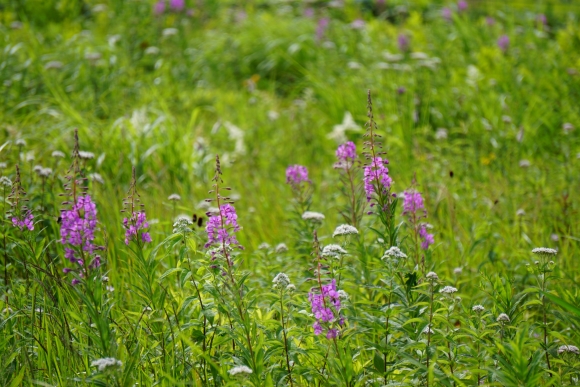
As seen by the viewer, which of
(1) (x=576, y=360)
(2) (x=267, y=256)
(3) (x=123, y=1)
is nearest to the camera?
(1) (x=576, y=360)

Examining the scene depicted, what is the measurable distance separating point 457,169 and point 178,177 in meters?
2.29

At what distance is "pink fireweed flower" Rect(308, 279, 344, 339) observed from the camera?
2133 millimetres

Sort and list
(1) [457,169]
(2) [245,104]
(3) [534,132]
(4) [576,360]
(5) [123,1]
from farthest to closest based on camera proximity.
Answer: (5) [123,1], (2) [245,104], (3) [534,132], (1) [457,169], (4) [576,360]

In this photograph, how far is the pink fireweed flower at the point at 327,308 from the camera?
7.00 ft

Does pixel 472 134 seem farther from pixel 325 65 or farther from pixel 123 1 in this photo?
pixel 123 1

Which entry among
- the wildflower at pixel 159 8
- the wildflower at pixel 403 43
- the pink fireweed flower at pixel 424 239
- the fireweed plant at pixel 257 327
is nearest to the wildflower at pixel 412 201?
the pink fireweed flower at pixel 424 239

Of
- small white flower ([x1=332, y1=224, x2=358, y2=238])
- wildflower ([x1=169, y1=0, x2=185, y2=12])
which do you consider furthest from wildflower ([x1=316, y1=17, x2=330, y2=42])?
small white flower ([x1=332, y1=224, x2=358, y2=238])

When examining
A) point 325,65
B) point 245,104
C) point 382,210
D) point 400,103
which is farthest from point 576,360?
point 325,65

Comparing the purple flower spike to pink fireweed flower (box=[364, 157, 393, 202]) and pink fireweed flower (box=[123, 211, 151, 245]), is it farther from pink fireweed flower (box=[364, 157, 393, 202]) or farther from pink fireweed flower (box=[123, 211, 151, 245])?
pink fireweed flower (box=[123, 211, 151, 245])

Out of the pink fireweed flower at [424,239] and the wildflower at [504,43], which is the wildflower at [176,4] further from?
the pink fireweed flower at [424,239]

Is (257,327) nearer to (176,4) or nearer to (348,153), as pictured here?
(348,153)

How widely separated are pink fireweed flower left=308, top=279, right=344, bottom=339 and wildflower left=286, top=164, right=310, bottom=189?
133 centimetres

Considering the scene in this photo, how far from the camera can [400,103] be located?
20.4 feet

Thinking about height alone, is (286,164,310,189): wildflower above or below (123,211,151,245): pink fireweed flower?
below
